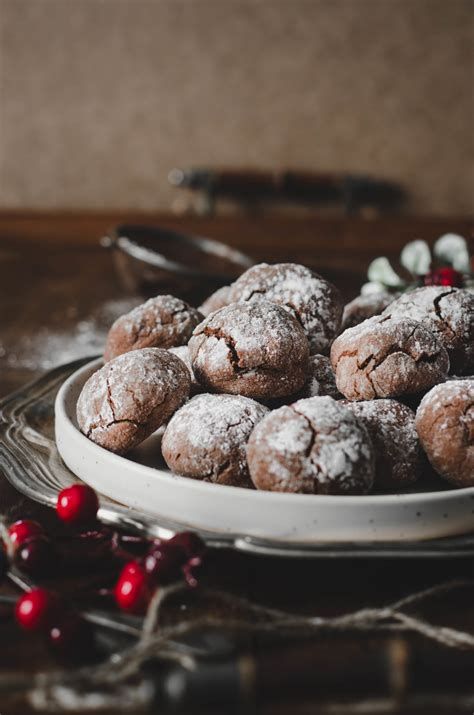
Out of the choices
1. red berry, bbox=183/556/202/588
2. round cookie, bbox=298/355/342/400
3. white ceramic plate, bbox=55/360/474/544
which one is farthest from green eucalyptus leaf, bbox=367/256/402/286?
red berry, bbox=183/556/202/588

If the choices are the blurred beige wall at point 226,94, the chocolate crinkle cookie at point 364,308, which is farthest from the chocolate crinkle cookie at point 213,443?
the blurred beige wall at point 226,94

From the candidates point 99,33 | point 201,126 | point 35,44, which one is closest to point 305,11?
point 201,126

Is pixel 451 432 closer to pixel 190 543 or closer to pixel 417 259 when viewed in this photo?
pixel 190 543

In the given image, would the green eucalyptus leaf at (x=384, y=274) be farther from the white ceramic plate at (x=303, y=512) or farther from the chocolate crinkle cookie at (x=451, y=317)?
the white ceramic plate at (x=303, y=512)

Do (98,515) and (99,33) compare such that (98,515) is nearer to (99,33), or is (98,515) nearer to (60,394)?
(60,394)

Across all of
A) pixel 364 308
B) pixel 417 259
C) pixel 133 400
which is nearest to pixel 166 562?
pixel 133 400
